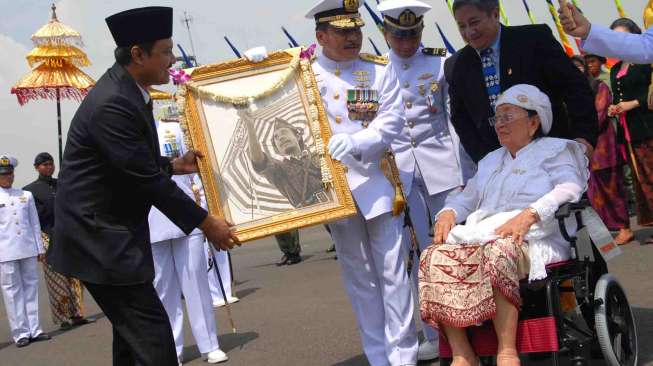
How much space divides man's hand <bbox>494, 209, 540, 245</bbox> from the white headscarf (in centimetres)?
67

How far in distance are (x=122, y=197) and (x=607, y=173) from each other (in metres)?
7.60

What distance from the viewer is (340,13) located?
5.44 meters

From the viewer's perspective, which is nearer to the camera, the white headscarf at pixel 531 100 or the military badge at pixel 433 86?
the white headscarf at pixel 531 100

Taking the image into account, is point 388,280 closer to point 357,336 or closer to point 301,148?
point 301,148

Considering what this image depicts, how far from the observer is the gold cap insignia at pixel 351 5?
5.40m

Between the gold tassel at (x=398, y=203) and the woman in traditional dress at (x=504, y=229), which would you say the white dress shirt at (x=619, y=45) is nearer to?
the woman in traditional dress at (x=504, y=229)

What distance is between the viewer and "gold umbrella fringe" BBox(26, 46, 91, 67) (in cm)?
1177

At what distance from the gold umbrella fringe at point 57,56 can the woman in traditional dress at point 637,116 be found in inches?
271

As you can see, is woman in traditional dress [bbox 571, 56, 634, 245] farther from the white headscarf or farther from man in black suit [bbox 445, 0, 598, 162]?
the white headscarf

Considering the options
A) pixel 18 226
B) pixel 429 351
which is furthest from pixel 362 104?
pixel 18 226

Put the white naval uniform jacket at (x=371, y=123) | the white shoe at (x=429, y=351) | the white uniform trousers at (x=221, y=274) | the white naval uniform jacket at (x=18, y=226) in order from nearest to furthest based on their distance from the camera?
the white naval uniform jacket at (x=371, y=123)
the white shoe at (x=429, y=351)
the white naval uniform jacket at (x=18, y=226)
the white uniform trousers at (x=221, y=274)

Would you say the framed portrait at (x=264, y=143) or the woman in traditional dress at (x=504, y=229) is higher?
the framed portrait at (x=264, y=143)

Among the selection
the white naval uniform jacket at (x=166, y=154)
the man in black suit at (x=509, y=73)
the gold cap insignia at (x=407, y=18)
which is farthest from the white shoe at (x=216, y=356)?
the gold cap insignia at (x=407, y=18)

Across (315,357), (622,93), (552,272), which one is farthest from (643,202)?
(552,272)
